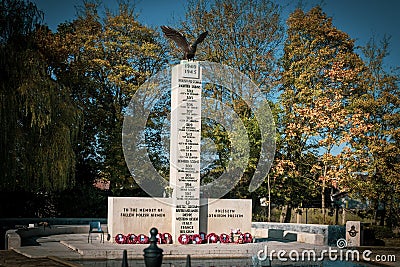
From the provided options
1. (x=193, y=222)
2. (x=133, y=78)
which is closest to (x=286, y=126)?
(x=133, y=78)

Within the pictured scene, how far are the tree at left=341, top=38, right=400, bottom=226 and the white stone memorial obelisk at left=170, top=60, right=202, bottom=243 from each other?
1086cm

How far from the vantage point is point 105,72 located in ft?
104

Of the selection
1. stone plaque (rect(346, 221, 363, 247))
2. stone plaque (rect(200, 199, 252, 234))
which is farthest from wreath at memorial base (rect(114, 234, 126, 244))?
stone plaque (rect(346, 221, 363, 247))

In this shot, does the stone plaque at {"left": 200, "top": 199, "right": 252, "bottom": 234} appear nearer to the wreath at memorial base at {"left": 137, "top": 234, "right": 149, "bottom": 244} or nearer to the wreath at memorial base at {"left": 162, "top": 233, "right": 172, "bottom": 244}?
the wreath at memorial base at {"left": 162, "top": 233, "right": 172, "bottom": 244}

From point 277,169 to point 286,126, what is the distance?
3134 millimetres

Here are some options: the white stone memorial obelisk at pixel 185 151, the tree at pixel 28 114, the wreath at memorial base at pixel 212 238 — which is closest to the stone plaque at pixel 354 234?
the wreath at memorial base at pixel 212 238

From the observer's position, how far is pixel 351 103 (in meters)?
30.6

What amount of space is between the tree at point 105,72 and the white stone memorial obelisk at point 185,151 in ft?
35.9

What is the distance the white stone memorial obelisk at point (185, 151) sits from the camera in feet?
63.6

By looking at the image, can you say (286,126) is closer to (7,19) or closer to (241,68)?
(241,68)

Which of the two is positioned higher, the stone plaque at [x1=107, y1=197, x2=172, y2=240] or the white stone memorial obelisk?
the white stone memorial obelisk

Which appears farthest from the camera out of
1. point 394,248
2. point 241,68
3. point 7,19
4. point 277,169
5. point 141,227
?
point 241,68

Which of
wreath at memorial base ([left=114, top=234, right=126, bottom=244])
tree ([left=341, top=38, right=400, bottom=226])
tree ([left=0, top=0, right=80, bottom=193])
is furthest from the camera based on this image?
tree ([left=341, top=38, right=400, bottom=226])

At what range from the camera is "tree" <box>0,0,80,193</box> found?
2184 centimetres
